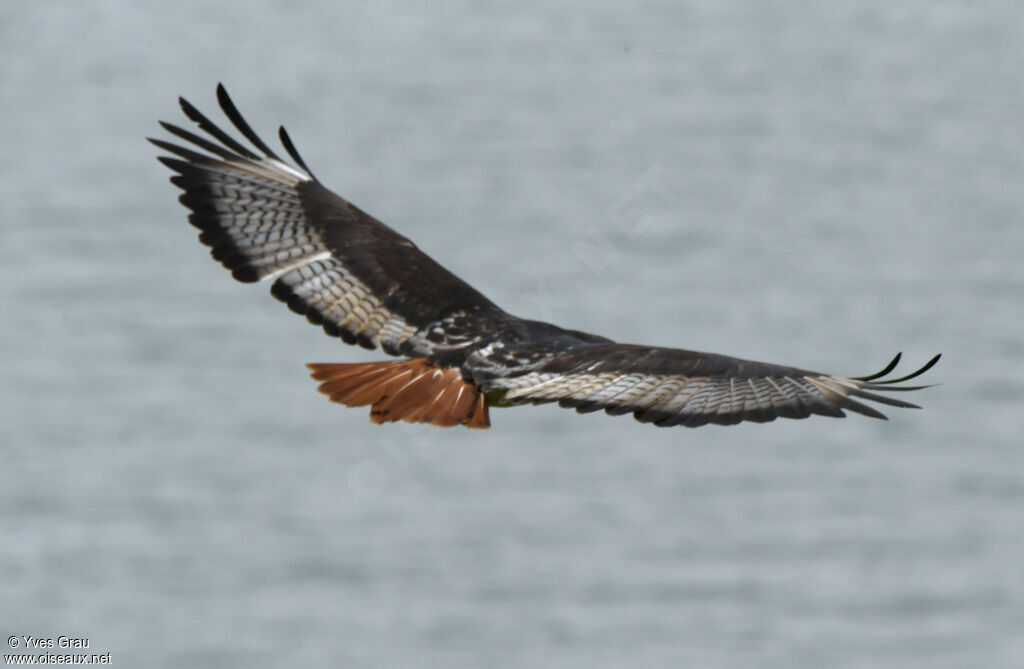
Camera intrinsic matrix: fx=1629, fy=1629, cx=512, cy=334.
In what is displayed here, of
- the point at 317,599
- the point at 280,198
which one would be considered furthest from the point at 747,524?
the point at 280,198

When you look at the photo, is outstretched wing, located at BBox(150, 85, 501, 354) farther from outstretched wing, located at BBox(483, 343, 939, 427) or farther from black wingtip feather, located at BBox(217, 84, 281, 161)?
outstretched wing, located at BBox(483, 343, 939, 427)

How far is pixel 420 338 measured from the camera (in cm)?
689

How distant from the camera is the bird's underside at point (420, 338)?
20.3ft

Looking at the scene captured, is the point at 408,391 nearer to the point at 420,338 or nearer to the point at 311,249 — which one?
the point at 420,338

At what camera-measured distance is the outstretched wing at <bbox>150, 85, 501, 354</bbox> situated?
7004 mm

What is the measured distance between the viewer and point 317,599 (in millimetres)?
13766

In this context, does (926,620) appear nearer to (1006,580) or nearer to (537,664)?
(1006,580)

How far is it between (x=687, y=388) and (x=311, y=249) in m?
1.98

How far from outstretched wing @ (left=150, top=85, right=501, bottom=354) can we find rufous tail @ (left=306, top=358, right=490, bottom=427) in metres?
0.30

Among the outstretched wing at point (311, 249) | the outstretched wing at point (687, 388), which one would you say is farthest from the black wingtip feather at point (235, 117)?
the outstretched wing at point (687, 388)

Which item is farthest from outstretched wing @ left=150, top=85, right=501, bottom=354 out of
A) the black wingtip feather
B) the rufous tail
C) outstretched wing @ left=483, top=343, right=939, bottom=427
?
outstretched wing @ left=483, top=343, right=939, bottom=427

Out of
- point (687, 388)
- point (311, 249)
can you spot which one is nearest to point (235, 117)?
point (311, 249)

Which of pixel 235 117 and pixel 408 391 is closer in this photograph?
pixel 408 391

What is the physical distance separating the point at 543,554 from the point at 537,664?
953mm
